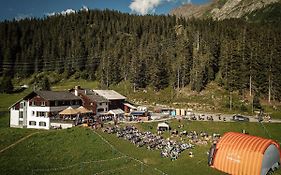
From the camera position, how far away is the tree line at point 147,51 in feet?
333

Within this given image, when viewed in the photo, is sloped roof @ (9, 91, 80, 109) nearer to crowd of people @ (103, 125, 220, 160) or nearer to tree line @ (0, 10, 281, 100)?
crowd of people @ (103, 125, 220, 160)

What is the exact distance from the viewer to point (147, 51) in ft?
406

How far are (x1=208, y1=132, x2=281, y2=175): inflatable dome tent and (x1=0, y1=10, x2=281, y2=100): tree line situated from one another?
5565cm

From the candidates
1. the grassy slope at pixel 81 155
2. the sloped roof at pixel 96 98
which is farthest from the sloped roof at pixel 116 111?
the grassy slope at pixel 81 155

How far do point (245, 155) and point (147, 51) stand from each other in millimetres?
85483

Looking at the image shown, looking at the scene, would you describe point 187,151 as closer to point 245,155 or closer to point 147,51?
point 245,155

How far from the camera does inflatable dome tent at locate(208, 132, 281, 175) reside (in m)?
40.8

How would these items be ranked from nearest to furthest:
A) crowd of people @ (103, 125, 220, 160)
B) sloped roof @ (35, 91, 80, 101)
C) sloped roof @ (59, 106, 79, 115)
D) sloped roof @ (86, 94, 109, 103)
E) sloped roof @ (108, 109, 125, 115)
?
crowd of people @ (103, 125, 220, 160) → sloped roof @ (59, 106, 79, 115) → sloped roof @ (35, 91, 80, 101) → sloped roof @ (86, 94, 109, 103) → sloped roof @ (108, 109, 125, 115)

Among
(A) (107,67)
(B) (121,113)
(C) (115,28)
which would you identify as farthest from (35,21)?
(B) (121,113)

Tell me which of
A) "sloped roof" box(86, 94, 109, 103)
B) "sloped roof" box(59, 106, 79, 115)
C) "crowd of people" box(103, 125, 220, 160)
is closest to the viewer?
"crowd of people" box(103, 125, 220, 160)

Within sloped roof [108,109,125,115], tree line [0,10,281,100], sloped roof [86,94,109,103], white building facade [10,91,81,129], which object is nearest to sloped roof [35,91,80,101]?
white building facade [10,91,81,129]

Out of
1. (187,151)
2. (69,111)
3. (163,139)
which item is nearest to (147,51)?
(69,111)

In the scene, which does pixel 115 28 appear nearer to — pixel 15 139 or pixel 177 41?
pixel 177 41

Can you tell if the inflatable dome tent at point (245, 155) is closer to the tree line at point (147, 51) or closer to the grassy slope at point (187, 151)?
the grassy slope at point (187, 151)
